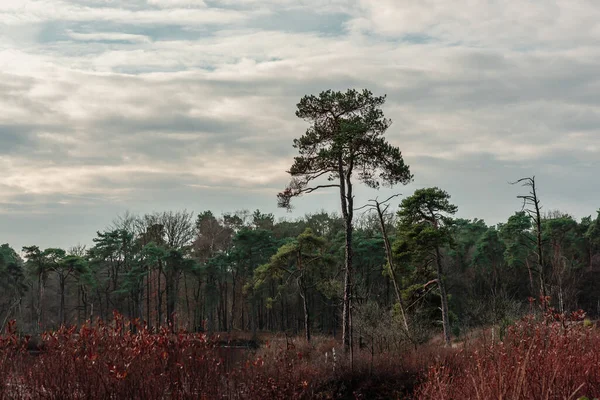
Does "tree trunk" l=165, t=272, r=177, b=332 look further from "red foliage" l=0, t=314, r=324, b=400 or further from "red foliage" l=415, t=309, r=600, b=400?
"red foliage" l=415, t=309, r=600, b=400

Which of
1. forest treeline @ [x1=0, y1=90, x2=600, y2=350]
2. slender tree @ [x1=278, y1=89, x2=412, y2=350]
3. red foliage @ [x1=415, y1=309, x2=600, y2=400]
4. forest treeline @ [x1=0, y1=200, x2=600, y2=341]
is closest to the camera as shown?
red foliage @ [x1=415, y1=309, x2=600, y2=400]

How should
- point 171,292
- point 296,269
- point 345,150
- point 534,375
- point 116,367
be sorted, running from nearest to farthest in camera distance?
1. point 534,375
2. point 116,367
3. point 345,150
4. point 296,269
5. point 171,292

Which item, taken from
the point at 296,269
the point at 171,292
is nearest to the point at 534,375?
the point at 296,269

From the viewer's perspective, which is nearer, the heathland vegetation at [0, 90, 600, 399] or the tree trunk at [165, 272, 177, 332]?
the heathland vegetation at [0, 90, 600, 399]

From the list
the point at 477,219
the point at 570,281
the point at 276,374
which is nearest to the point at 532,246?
the point at 570,281

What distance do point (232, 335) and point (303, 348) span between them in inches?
930

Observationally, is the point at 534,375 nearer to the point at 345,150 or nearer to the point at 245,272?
the point at 345,150

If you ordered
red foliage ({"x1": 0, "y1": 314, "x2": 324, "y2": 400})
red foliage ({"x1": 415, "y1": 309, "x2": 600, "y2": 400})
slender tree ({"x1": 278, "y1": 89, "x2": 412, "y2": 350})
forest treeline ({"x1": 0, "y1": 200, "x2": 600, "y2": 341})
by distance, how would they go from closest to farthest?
red foliage ({"x1": 415, "y1": 309, "x2": 600, "y2": 400}) → red foliage ({"x1": 0, "y1": 314, "x2": 324, "y2": 400}) → slender tree ({"x1": 278, "y1": 89, "x2": 412, "y2": 350}) → forest treeline ({"x1": 0, "y1": 200, "x2": 600, "y2": 341})

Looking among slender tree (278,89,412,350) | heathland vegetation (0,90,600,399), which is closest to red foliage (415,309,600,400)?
heathland vegetation (0,90,600,399)

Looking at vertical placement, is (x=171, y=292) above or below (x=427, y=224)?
below

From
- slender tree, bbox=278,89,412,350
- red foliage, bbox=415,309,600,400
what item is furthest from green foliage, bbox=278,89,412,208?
red foliage, bbox=415,309,600,400

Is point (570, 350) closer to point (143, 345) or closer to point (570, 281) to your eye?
point (143, 345)

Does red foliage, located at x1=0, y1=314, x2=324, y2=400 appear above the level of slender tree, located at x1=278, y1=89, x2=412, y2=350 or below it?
below

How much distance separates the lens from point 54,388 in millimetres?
7152
